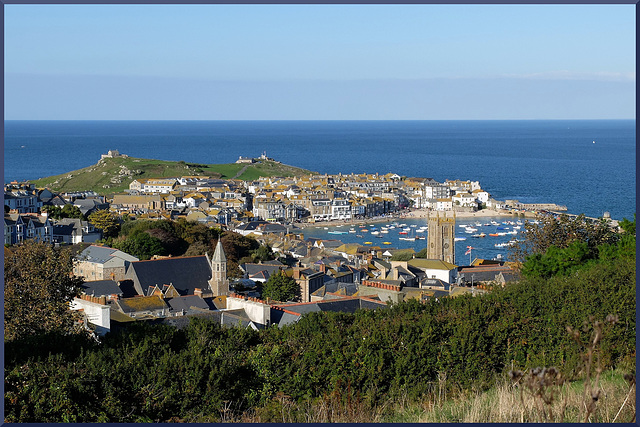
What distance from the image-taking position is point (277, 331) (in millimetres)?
9578

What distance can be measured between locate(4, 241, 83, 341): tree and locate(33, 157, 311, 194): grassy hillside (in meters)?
68.9

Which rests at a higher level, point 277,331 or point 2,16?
point 2,16

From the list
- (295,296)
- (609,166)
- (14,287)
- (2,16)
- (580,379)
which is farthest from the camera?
(609,166)

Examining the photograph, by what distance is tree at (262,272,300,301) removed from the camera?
22312 millimetres

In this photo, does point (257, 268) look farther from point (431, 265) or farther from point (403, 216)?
point (403, 216)

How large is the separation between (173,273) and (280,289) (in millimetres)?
3962

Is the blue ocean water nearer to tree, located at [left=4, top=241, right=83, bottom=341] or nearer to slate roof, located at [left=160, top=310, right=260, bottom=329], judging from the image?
slate roof, located at [left=160, top=310, right=260, bottom=329]

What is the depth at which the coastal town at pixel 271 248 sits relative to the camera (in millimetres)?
18062

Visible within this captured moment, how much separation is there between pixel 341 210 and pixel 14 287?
57.4 metres

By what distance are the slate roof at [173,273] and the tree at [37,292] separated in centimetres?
1189

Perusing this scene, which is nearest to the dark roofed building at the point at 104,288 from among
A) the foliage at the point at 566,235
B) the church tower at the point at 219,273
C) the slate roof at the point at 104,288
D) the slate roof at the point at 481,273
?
the slate roof at the point at 104,288

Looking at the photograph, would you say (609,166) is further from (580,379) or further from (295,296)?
(580,379)

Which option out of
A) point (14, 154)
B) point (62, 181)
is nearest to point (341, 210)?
point (62, 181)

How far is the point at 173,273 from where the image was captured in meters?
24.1
